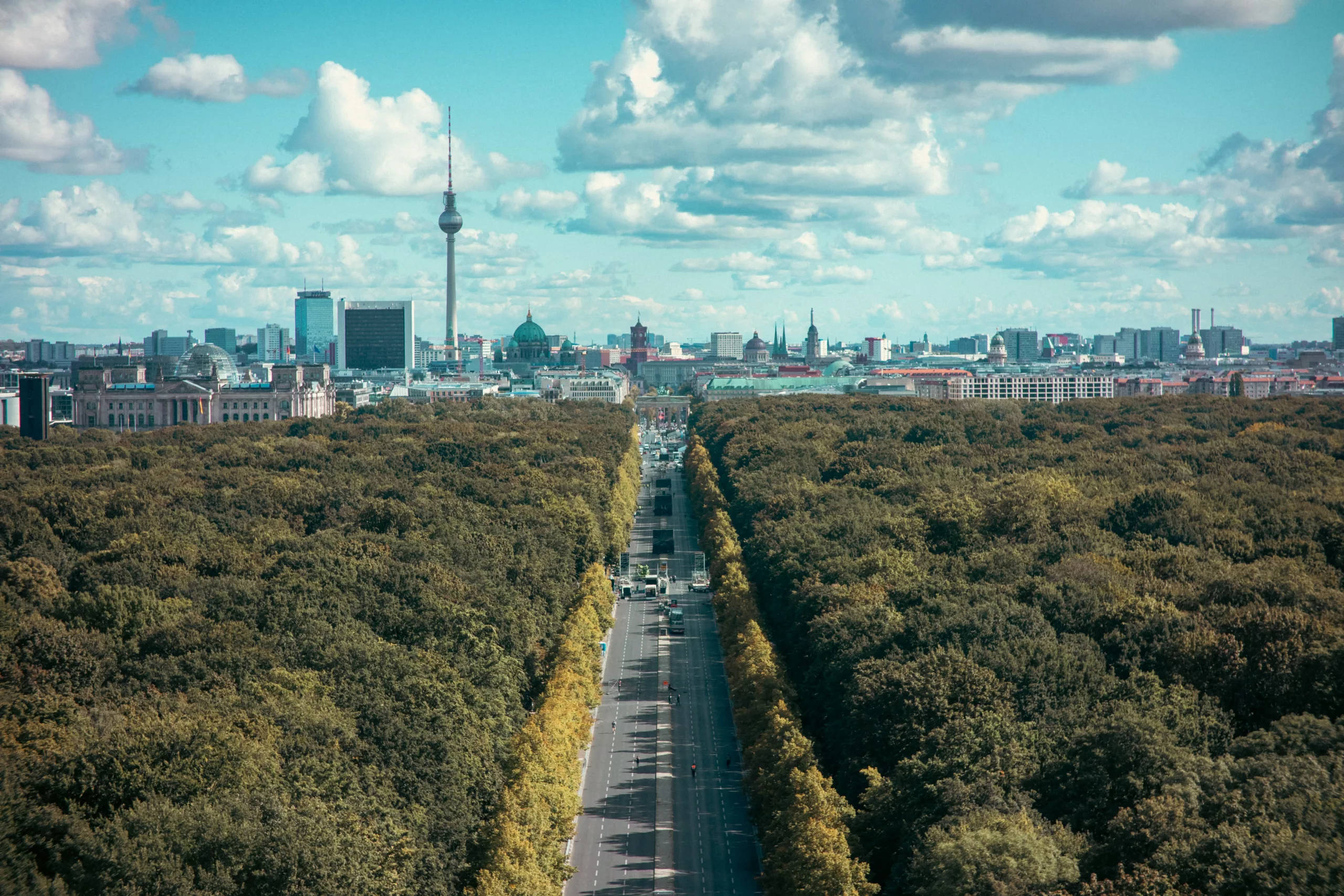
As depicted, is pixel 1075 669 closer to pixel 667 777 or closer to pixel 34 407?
pixel 667 777

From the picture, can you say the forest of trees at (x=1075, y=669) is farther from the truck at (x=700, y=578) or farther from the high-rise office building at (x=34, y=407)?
the high-rise office building at (x=34, y=407)

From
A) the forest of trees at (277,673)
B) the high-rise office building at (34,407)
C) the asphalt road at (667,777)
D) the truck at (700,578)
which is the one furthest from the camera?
the high-rise office building at (34,407)

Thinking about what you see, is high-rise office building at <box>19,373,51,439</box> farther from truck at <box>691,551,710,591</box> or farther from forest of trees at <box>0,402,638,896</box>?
truck at <box>691,551,710,591</box>

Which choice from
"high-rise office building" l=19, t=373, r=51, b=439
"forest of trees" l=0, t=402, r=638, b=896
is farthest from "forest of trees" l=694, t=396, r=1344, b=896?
"high-rise office building" l=19, t=373, r=51, b=439

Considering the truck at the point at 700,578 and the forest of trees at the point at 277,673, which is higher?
the forest of trees at the point at 277,673

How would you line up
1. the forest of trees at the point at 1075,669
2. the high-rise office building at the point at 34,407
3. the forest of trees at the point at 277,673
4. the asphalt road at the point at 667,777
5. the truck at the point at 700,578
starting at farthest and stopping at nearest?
the high-rise office building at the point at 34,407
the truck at the point at 700,578
the asphalt road at the point at 667,777
the forest of trees at the point at 277,673
the forest of trees at the point at 1075,669

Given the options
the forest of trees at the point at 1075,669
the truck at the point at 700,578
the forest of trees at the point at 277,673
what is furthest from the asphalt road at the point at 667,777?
the truck at the point at 700,578

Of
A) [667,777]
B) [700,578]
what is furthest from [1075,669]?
[700,578]

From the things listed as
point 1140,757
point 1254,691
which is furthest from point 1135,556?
point 1140,757
